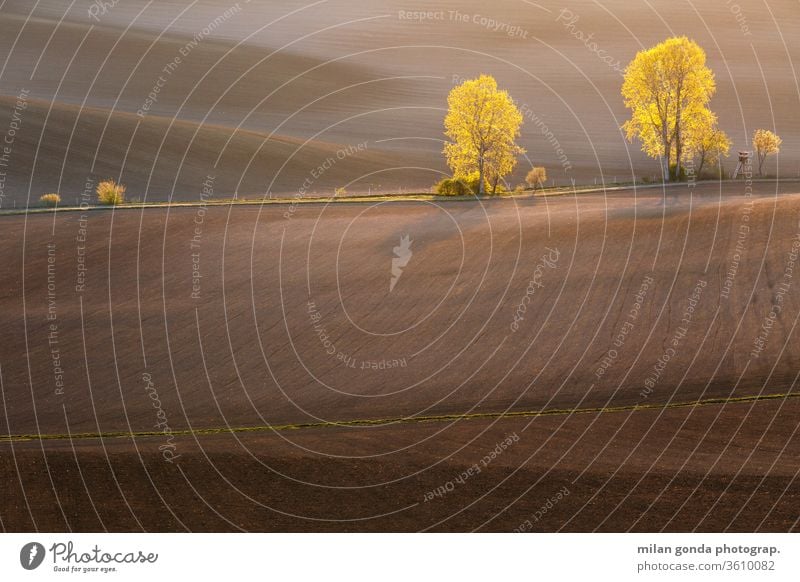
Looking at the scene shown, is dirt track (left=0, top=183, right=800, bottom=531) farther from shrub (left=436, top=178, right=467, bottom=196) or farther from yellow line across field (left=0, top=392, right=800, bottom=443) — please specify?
shrub (left=436, top=178, right=467, bottom=196)

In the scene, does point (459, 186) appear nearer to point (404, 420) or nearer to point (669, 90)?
point (669, 90)

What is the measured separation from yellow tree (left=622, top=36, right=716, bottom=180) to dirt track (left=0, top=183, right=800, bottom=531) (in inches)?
456

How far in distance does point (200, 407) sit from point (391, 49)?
123 meters

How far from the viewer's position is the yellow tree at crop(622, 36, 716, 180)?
212 feet

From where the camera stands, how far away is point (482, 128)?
6244 cm

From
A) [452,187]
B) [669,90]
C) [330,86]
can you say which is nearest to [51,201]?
[452,187]

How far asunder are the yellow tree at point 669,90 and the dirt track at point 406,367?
1158 centimetres

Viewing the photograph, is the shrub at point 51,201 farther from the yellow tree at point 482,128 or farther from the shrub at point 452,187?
the yellow tree at point 482,128

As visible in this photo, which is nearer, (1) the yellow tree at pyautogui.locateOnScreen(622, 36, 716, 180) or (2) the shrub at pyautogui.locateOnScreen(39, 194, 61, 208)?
(2) the shrub at pyautogui.locateOnScreen(39, 194, 61, 208)

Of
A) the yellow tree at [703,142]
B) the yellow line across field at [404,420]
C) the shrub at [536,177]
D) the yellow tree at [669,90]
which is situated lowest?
the yellow line across field at [404,420]

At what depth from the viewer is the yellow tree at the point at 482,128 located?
62.2 m

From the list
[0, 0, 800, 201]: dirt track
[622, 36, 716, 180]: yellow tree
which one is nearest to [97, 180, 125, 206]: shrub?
[0, 0, 800, 201]: dirt track

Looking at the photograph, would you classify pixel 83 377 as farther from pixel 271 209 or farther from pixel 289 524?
pixel 271 209

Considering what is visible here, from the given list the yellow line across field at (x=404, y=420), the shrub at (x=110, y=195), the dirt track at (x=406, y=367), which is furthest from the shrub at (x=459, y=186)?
the yellow line across field at (x=404, y=420)
